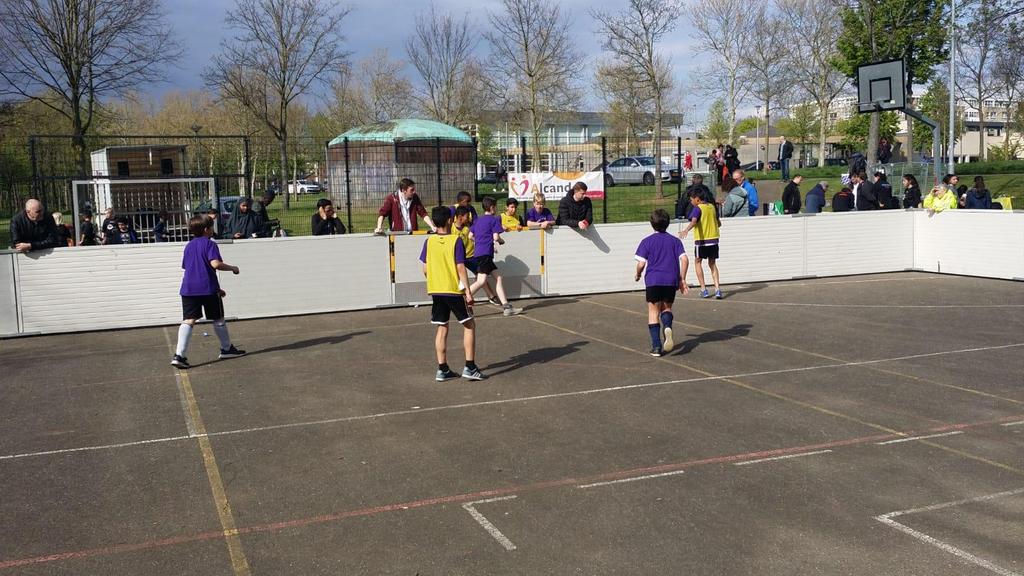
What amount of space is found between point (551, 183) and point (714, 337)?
882cm

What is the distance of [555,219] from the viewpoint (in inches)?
655

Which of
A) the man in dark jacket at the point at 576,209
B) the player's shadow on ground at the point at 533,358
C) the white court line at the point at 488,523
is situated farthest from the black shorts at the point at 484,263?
the white court line at the point at 488,523

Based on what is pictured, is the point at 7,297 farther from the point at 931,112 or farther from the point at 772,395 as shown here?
the point at 931,112

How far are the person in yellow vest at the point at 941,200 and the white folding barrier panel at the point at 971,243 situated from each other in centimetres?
13

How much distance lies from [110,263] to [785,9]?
1916 inches

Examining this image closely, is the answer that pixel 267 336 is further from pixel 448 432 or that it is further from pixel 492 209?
pixel 448 432

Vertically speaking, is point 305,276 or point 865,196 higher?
point 865,196

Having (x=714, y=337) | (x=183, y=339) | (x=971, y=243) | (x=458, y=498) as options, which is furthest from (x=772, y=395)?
(x=971, y=243)

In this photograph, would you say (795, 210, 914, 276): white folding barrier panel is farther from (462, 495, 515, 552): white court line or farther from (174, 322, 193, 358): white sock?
(462, 495, 515, 552): white court line

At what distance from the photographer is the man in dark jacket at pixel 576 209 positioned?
53.0ft

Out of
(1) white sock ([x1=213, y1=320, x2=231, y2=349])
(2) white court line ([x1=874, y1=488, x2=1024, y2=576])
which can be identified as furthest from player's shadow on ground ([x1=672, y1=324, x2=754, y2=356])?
(1) white sock ([x1=213, y1=320, x2=231, y2=349])

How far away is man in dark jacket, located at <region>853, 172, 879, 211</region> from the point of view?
19891mm

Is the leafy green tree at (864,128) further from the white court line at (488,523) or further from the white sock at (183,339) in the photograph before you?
the white court line at (488,523)

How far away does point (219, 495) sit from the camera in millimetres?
6254
